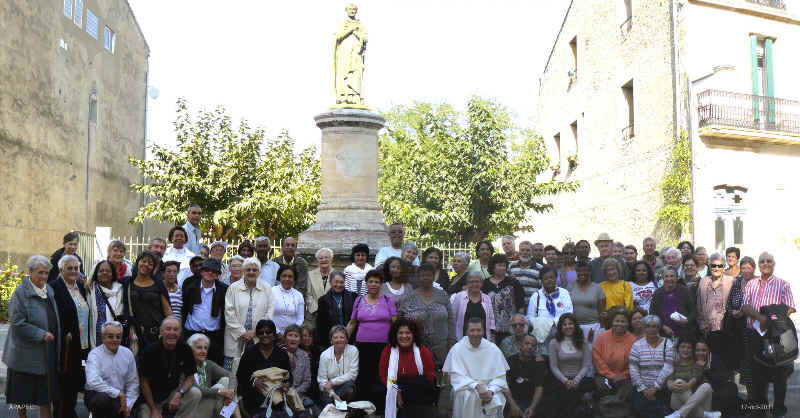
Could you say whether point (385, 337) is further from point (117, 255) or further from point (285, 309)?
point (117, 255)

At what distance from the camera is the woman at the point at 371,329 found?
7.38 meters

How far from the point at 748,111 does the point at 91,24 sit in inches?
811

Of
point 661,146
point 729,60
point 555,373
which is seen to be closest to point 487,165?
point 661,146

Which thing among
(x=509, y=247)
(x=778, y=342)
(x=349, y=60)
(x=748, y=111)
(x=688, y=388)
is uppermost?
(x=748, y=111)

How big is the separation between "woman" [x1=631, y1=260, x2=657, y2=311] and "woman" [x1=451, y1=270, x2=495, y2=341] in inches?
80.0

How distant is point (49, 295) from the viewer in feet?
22.5

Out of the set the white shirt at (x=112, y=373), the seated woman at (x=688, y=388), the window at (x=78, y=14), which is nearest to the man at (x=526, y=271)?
the seated woman at (x=688, y=388)

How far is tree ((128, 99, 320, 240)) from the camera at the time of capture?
21984 millimetres

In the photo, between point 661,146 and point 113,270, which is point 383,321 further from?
point 661,146

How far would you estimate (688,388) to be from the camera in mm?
7469

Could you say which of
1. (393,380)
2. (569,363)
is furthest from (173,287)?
(569,363)

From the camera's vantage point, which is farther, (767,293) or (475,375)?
(767,293)

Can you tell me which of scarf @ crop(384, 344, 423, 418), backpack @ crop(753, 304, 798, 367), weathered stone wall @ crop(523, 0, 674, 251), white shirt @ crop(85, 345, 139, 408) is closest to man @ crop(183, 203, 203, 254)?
white shirt @ crop(85, 345, 139, 408)

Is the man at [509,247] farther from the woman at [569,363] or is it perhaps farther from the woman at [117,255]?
the woman at [117,255]
